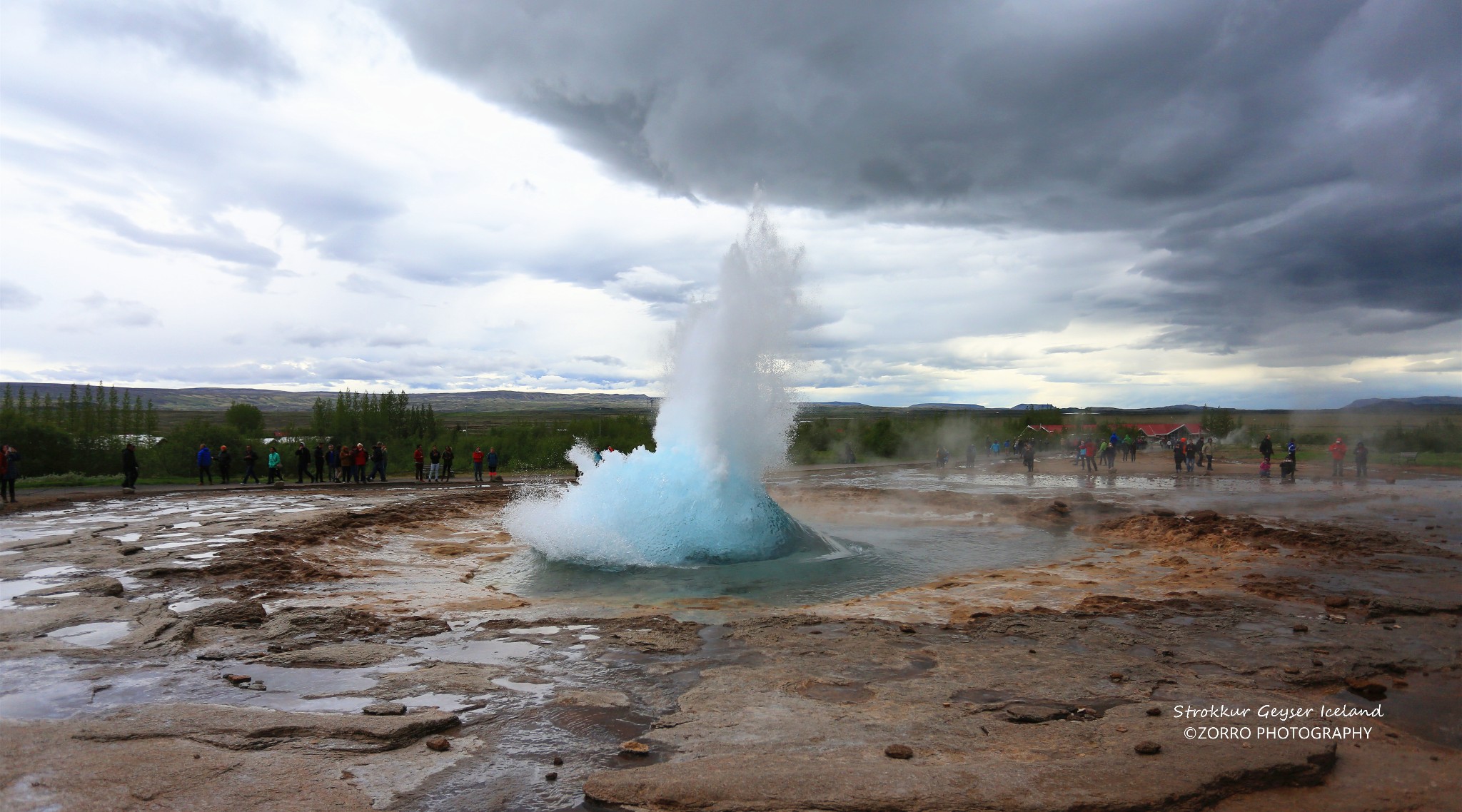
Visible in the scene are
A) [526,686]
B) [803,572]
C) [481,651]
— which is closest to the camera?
[526,686]

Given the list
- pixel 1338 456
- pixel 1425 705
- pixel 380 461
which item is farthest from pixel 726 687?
pixel 1338 456

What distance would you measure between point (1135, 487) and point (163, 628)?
2453cm

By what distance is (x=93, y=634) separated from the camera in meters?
6.39

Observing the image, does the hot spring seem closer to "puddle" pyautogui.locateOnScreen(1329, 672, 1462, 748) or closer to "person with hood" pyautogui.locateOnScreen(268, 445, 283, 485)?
"puddle" pyautogui.locateOnScreen(1329, 672, 1462, 748)

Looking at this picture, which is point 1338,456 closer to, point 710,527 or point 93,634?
point 710,527

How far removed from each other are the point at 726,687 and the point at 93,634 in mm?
5480

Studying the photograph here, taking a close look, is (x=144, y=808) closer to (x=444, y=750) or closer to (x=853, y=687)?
(x=444, y=750)

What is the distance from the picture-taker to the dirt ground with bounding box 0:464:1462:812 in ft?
12.1

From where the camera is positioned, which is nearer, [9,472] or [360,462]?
[9,472]

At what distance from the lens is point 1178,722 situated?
14.7 feet

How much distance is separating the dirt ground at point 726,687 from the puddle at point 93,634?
0.04m

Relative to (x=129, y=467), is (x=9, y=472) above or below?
above

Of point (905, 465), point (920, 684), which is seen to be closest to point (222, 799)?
point (920, 684)

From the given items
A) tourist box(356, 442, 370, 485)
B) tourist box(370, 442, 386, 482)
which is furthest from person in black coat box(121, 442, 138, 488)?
tourist box(370, 442, 386, 482)
